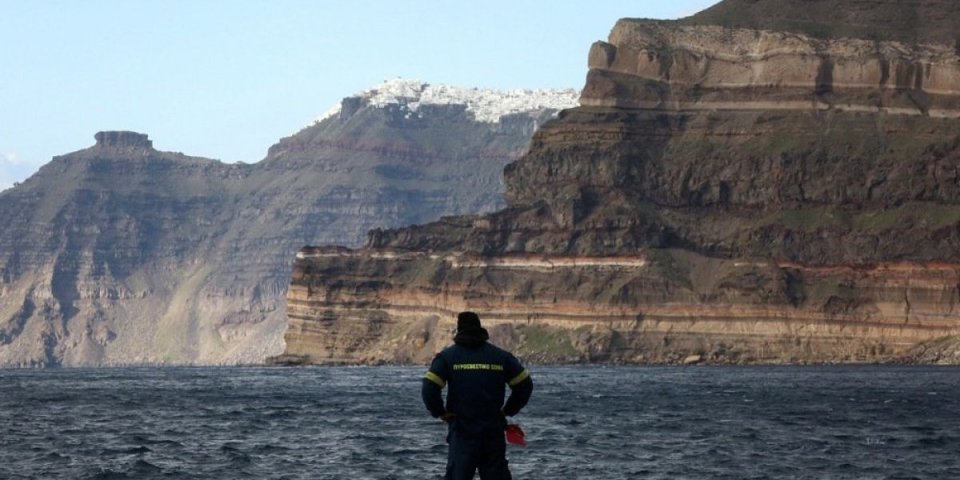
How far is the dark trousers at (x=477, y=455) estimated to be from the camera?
1507 inches

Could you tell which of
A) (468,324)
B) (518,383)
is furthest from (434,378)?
(518,383)

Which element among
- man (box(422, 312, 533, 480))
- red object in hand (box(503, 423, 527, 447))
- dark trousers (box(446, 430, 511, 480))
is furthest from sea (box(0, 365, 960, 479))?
man (box(422, 312, 533, 480))

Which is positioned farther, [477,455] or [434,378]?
[477,455]

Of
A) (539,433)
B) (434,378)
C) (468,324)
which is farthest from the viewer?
(539,433)

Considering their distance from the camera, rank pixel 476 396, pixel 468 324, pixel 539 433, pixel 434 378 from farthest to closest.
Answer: pixel 539 433
pixel 468 324
pixel 476 396
pixel 434 378

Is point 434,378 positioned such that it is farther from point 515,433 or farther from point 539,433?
point 539,433

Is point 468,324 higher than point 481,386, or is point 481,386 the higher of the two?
point 468,324

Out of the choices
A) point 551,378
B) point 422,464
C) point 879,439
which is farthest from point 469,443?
point 551,378

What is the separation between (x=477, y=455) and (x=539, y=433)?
167 ft

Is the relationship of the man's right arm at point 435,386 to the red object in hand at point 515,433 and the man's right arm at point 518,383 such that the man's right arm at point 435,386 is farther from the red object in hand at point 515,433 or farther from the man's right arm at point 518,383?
the red object in hand at point 515,433

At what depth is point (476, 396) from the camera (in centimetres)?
3834

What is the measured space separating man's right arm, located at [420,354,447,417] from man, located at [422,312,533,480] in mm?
35

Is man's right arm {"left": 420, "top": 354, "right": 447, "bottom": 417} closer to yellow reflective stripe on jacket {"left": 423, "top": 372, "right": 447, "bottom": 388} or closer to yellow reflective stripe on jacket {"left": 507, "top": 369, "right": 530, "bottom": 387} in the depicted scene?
yellow reflective stripe on jacket {"left": 423, "top": 372, "right": 447, "bottom": 388}

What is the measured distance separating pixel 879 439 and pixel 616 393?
56.2 metres
